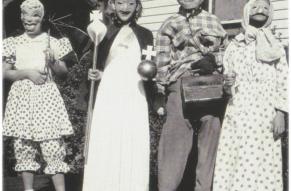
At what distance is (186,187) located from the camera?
6.16 metres

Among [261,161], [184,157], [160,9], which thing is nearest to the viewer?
[261,161]

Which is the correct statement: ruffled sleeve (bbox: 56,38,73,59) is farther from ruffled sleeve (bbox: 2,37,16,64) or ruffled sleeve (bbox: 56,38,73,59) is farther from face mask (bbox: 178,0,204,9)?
face mask (bbox: 178,0,204,9)

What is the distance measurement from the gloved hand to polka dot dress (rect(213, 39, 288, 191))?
25cm

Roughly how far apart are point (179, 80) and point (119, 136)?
0.78 metres

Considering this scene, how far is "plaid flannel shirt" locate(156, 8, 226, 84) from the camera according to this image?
5.00 metres

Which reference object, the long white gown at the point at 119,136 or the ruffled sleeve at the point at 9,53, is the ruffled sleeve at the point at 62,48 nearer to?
the ruffled sleeve at the point at 9,53

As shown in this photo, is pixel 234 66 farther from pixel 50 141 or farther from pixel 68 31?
pixel 68 31

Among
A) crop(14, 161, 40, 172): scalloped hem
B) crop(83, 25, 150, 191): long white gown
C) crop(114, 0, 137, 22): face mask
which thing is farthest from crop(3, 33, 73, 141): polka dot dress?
crop(114, 0, 137, 22): face mask

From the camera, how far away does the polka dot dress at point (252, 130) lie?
461 centimetres

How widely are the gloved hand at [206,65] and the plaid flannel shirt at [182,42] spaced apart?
0.05 metres

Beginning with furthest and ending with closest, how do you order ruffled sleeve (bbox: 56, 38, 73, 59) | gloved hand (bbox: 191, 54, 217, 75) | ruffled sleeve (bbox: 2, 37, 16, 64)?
ruffled sleeve (bbox: 56, 38, 73, 59) < ruffled sleeve (bbox: 2, 37, 16, 64) < gloved hand (bbox: 191, 54, 217, 75)

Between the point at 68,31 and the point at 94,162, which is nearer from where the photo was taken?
the point at 94,162

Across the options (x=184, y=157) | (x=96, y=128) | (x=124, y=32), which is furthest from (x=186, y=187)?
(x=124, y=32)

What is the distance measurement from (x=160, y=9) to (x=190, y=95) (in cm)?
486
